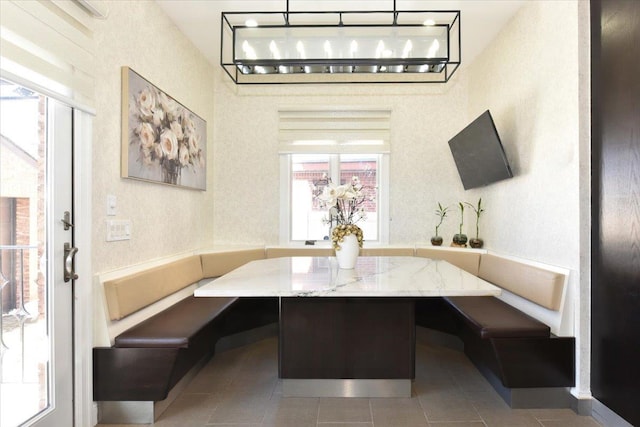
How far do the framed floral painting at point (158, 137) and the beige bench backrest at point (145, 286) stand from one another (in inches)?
26.2

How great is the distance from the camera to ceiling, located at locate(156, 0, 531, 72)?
257 cm

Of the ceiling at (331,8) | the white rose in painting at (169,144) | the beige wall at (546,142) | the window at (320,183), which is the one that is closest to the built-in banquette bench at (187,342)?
the beige wall at (546,142)

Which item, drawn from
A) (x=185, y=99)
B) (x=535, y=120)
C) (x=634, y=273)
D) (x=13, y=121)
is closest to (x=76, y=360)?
(x=13, y=121)

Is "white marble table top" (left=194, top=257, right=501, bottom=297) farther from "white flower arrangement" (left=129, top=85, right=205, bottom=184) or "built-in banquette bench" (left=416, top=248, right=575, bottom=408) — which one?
"white flower arrangement" (left=129, top=85, right=205, bottom=184)

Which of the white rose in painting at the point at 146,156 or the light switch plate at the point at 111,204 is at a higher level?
the white rose in painting at the point at 146,156

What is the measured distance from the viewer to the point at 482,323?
7.10 ft

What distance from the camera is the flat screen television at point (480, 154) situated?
2.72 meters

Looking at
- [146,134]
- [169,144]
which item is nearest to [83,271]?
[146,134]

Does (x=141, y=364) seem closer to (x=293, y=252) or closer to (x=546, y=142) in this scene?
(x=293, y=252)

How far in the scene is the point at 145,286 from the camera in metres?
2.17

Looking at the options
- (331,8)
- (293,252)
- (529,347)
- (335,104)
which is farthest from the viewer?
(335,104)

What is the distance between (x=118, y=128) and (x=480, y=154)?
9.46ft

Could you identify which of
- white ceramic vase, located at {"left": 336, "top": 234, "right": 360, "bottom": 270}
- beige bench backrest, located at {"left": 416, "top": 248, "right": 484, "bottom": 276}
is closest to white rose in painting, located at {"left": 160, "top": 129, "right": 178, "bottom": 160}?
white ceramic vase, located at {"left": 336, "top": 234, "right": 360, "bottom": 270}

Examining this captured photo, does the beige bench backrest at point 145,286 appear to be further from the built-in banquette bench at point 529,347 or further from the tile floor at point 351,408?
the built-in banquette bench at point 529,347
